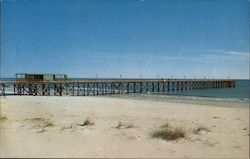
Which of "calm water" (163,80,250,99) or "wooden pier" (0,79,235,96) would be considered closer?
"wooden pier" (0,79,235,96)

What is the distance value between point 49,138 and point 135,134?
7.87 ft

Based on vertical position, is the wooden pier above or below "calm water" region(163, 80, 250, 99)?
above

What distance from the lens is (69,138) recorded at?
8.48 m

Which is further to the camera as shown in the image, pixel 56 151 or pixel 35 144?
pixel 35 144

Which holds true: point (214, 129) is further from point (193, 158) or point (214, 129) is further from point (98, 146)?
point (98, 146)

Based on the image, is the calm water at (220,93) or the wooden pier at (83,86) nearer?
the wooden pier at (83,86)

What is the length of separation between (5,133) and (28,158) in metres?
2.64

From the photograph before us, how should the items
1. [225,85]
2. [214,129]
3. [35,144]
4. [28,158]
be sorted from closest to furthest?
[28,158]
[35,144]
[214,129]
[225,85]

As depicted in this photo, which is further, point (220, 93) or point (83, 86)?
point (83, 86)

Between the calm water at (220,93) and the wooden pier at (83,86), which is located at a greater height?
the wooden pier at (83,86)

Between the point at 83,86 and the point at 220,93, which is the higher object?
the point at 83,86

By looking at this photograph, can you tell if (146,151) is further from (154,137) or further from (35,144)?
(35,144)

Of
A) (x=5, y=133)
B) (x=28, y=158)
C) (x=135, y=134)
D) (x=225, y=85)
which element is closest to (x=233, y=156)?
(x=135, y=134)

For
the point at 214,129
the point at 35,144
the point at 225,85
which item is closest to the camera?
the point at 35,144
